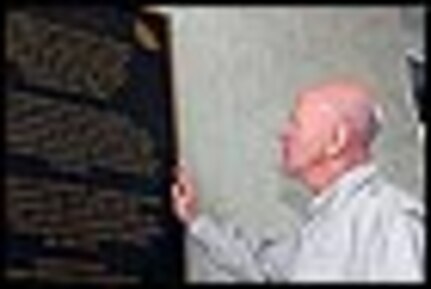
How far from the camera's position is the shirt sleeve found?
1.76 m

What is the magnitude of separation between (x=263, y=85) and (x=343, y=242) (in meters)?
Answer: 0.28

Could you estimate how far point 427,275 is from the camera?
66.9 inches

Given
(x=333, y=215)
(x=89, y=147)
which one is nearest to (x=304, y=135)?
(x=333, y=215)

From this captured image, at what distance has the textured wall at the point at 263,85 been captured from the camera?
176 cm

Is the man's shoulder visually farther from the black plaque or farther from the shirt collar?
the black plaque

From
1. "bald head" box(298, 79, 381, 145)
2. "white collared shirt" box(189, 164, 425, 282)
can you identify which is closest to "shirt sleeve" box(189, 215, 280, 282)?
"white collared shirt" box(189, 164, 425, 282)

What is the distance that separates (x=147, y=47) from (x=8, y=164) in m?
0.32

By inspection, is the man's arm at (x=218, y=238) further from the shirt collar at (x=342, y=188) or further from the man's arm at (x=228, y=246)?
the shirt collar at (x=342, y=188)

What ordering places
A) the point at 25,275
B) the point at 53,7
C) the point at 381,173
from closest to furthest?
the point at 25,275 → the point at 53,7 → the point at 381,173

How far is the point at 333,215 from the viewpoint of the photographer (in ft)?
5.81

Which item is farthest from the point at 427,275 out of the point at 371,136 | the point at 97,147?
the point at 97,147

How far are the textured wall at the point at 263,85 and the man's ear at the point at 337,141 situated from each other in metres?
0.06

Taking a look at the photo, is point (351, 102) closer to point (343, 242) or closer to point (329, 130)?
point (329, 130)

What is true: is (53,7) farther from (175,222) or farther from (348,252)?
(348,252)
